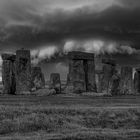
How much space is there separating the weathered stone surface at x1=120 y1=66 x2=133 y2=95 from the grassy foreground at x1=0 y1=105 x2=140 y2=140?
2687 centimetres

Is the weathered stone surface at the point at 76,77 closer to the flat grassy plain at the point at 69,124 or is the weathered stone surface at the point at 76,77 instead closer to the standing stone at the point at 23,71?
the standing stone at the point at 23,71

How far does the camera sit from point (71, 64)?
→ 39938mm

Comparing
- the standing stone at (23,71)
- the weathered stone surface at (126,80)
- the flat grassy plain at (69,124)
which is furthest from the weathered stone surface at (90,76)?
the flat grassy plain at (69,124)

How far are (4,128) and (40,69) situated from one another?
33958 mm

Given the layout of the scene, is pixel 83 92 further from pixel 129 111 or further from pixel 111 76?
pixel 129 111

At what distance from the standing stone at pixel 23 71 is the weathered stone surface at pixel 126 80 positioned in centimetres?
1381

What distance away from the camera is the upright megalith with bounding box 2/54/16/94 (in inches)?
1651

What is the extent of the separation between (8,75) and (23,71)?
2800mm

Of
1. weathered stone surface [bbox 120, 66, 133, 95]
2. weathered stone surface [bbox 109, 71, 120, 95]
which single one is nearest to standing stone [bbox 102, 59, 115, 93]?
weathered stone surface [bbox 120, 66, 133, 95]

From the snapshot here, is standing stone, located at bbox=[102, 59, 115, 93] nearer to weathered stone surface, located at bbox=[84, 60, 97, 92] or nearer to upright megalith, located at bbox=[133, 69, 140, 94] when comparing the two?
weathered stone surface, located at bbox=[84, 60, 97, 92]

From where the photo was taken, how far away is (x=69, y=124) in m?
16.8

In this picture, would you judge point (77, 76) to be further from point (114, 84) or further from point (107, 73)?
point (107, 73)

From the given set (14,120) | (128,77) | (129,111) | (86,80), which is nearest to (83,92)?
(86,80)

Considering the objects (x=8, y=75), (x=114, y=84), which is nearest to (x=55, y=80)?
(x=8, y=75)
